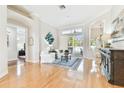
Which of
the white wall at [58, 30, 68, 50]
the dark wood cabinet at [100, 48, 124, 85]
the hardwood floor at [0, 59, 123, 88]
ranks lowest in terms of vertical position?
the hardwood floor at [0, 59, 123, 88]

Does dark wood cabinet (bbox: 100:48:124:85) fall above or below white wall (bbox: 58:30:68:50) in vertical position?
below

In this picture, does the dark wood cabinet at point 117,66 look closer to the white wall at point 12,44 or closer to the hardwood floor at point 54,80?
the hardwood floor at point 54,80

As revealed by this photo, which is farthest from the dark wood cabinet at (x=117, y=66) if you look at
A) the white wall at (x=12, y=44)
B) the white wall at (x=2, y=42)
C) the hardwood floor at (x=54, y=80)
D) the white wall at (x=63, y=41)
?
the white wall at (x=63, y=41)

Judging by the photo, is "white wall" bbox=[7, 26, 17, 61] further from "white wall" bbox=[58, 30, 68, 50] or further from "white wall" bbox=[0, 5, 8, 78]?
"white wall" bbox=[58, 30, 68, 50]

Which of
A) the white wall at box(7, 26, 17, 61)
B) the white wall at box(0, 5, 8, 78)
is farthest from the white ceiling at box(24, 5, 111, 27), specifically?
the white wall at box(7, 26, 17, 61)

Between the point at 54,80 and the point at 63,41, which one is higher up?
the point at 63,41

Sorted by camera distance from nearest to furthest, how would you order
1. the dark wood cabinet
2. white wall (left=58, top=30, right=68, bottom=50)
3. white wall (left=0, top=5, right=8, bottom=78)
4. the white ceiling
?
the dark wood cabinet
white wall (left=0, top=5, right=8, bottom=78)
the white ceiling
white wall (left=58, top=30, right=68, bottom=50)

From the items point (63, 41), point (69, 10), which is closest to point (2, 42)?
point (69, 10)

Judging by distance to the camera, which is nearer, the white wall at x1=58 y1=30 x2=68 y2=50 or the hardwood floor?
the hardwood floor

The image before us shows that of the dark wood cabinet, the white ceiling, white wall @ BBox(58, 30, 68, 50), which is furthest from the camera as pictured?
white wall @ BBox(58, 30, 68, 50)

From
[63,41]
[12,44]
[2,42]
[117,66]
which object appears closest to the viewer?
[117,66]

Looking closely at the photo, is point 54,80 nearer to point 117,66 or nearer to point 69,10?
point 117,66
